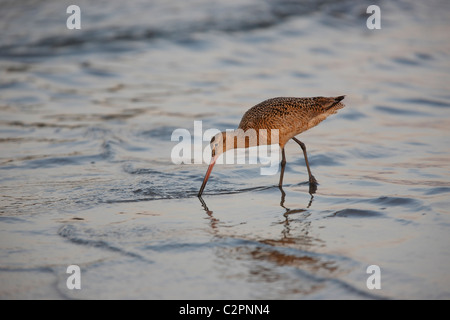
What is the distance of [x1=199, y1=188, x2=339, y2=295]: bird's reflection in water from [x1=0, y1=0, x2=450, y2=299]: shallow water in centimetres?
2

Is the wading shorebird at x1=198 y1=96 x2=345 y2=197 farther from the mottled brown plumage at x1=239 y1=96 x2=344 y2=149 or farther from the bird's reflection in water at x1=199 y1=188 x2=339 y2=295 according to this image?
the bird's reflection in water at x1=199 y1=188 x2=339 y2=295

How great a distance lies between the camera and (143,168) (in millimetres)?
7082

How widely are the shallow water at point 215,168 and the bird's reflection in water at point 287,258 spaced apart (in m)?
0.02

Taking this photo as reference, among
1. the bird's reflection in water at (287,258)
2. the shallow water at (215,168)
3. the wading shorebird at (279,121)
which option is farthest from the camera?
the wading shorebird at (279,121)

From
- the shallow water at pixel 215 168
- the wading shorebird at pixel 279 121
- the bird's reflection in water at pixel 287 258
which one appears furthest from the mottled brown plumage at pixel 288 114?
the bird's reflection in water at pixel 287 258

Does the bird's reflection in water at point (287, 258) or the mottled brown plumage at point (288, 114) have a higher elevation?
the mottled brown plumage at point (288, 114)

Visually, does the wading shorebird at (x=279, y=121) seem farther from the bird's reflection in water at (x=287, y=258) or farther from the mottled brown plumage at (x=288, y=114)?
the bird's reflection in water at (x=287, y=258)

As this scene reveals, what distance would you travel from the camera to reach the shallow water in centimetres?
445

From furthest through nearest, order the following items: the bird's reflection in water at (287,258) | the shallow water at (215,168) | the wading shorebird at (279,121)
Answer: the wading shorebird at (279,121) < the shallow water at (215,168) < the bird's reflection in water at (287,258)

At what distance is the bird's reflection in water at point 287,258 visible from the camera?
14.2 feet

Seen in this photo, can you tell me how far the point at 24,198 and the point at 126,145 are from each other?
2.24 meters

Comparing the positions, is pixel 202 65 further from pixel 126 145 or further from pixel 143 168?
pixel 143 168

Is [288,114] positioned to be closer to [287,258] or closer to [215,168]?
[215,168]

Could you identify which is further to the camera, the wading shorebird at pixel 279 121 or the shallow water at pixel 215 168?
the wading shorebird at pixel 279 121
